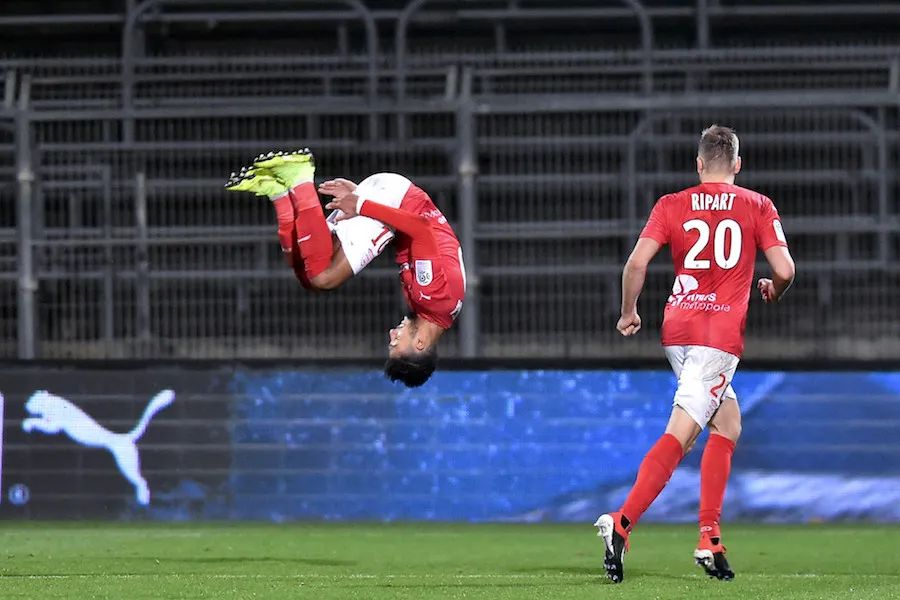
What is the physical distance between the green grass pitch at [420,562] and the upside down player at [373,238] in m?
1.07

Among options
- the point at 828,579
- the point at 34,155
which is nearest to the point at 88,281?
the point at 34,155

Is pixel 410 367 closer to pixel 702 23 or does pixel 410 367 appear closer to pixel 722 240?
pixel 722 240

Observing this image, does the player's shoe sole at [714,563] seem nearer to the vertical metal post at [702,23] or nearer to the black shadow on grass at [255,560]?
the black shadow on grass at [255,560]

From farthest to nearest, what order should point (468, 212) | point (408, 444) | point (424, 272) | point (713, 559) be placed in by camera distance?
point (468, 212), point (408, 444), point (424, 272), point (713, 559)

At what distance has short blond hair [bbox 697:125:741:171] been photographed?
20.2 ft

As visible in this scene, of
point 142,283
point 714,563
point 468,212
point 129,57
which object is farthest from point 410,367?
point 129,57

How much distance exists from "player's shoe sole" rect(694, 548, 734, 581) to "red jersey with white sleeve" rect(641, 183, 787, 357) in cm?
85

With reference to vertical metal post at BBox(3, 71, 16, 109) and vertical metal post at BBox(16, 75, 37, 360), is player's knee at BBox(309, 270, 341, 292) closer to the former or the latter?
vertical metal post at BBox(16, 75, 37, 360)

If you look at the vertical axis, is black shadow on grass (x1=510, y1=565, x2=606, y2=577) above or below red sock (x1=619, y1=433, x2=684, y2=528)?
below

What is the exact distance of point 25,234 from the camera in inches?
396

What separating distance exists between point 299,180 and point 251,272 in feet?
12.3

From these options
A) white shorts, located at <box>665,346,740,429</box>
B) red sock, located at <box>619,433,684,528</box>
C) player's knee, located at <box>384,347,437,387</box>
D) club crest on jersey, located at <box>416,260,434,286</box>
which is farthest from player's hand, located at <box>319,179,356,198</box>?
red sock, located at <box>619,433,684,528</box>

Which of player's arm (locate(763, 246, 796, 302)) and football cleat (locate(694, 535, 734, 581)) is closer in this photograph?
football cleat (locate(694, 535, 734, 581))

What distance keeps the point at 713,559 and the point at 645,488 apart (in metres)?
0.40
